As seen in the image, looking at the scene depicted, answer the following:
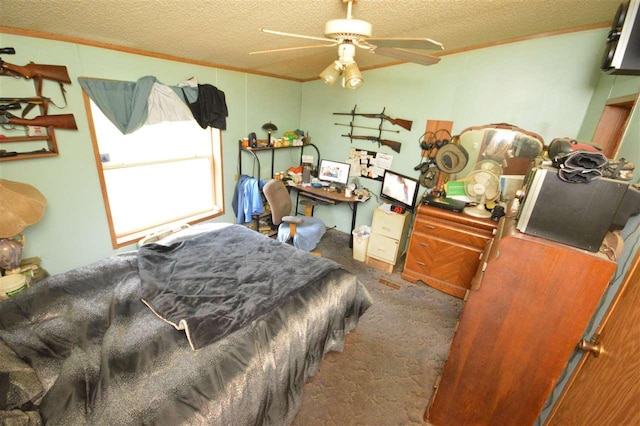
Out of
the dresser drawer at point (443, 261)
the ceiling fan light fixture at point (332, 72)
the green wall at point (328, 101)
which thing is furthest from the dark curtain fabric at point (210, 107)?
the dresser drawer at point (443, 261)

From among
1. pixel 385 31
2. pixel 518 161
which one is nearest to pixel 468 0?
pixel 385 31

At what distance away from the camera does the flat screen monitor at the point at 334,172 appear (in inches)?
150

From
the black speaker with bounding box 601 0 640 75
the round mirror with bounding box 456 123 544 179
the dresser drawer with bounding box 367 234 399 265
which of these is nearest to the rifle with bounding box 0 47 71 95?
the dresser drawer with bounding box 367 234 399 265

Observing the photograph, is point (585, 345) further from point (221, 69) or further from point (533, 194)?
point (221, 69)

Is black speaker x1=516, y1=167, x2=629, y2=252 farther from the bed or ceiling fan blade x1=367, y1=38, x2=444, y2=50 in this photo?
the bed

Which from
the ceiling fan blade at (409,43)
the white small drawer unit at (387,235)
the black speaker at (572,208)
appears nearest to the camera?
the black speaker at (572,208)

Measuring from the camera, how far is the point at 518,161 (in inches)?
109

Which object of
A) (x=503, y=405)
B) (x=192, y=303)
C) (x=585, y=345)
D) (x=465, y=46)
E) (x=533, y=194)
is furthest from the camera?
(x=465, y=46)

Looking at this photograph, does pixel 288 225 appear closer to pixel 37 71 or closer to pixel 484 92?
pixel 37 71

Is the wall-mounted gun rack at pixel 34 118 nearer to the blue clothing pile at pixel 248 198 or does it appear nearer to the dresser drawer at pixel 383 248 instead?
the blue clothing pile at pixel 248 198

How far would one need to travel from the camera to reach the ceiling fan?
4.20 ft

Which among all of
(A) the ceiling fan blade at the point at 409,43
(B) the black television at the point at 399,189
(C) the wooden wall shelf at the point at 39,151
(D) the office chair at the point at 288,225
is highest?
(A) the ceiling fan blade at the point at 409,43

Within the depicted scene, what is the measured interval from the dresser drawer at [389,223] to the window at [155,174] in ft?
6.55

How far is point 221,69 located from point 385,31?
6.01ft
